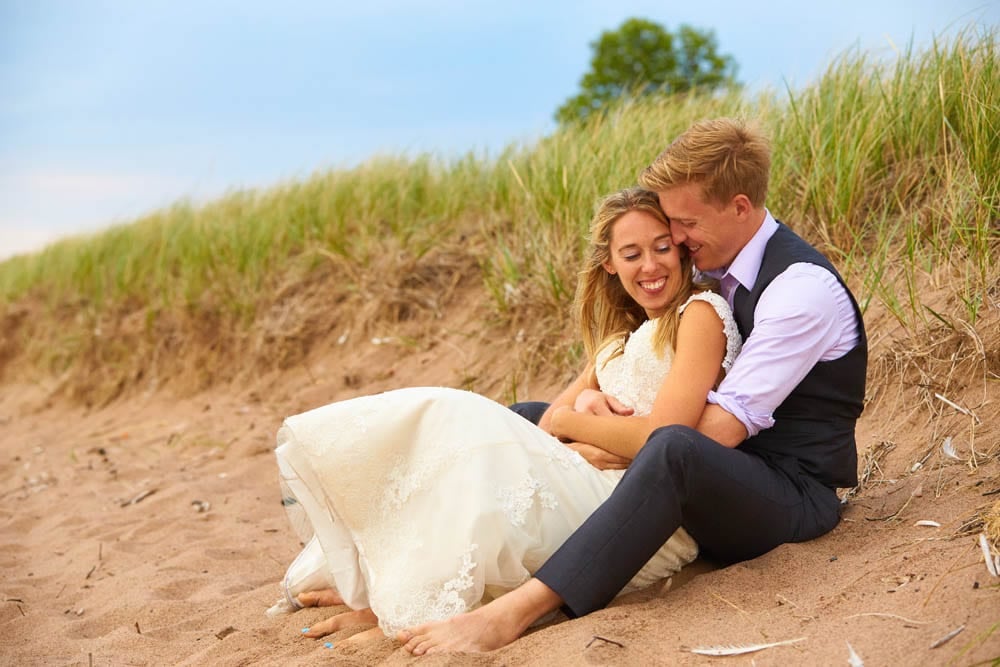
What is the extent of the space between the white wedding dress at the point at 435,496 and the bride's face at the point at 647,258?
21 centimetres

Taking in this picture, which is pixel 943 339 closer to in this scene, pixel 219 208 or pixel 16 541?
pixel 16 541

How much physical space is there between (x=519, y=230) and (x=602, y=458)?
11.2 ft

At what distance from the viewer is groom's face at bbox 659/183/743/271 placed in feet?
9.82

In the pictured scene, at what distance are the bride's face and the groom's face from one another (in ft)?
0.17

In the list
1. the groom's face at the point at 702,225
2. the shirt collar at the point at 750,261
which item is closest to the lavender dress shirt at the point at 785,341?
the shirt collar at the point at 750,261

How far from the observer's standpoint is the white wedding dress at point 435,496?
2.70 meters

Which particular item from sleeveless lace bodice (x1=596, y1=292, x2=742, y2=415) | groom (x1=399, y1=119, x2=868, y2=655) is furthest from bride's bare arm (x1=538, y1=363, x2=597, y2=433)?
groom (x1=399, y1=119, x2=868, y2=655)

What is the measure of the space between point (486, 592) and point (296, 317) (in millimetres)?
5162

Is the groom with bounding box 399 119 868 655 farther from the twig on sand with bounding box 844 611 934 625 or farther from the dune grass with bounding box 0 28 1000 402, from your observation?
the dune grass with bounding box 0 28 1000 402

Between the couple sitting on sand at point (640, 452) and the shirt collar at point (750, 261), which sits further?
the shirt collar at point (750, 261)

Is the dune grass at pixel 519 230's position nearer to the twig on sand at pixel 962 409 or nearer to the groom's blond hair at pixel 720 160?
the twig on sand at pixel 962 409

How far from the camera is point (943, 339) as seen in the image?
3.92 m

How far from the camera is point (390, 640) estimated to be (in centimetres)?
281

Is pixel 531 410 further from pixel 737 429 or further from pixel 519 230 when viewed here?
pixel 519 230
